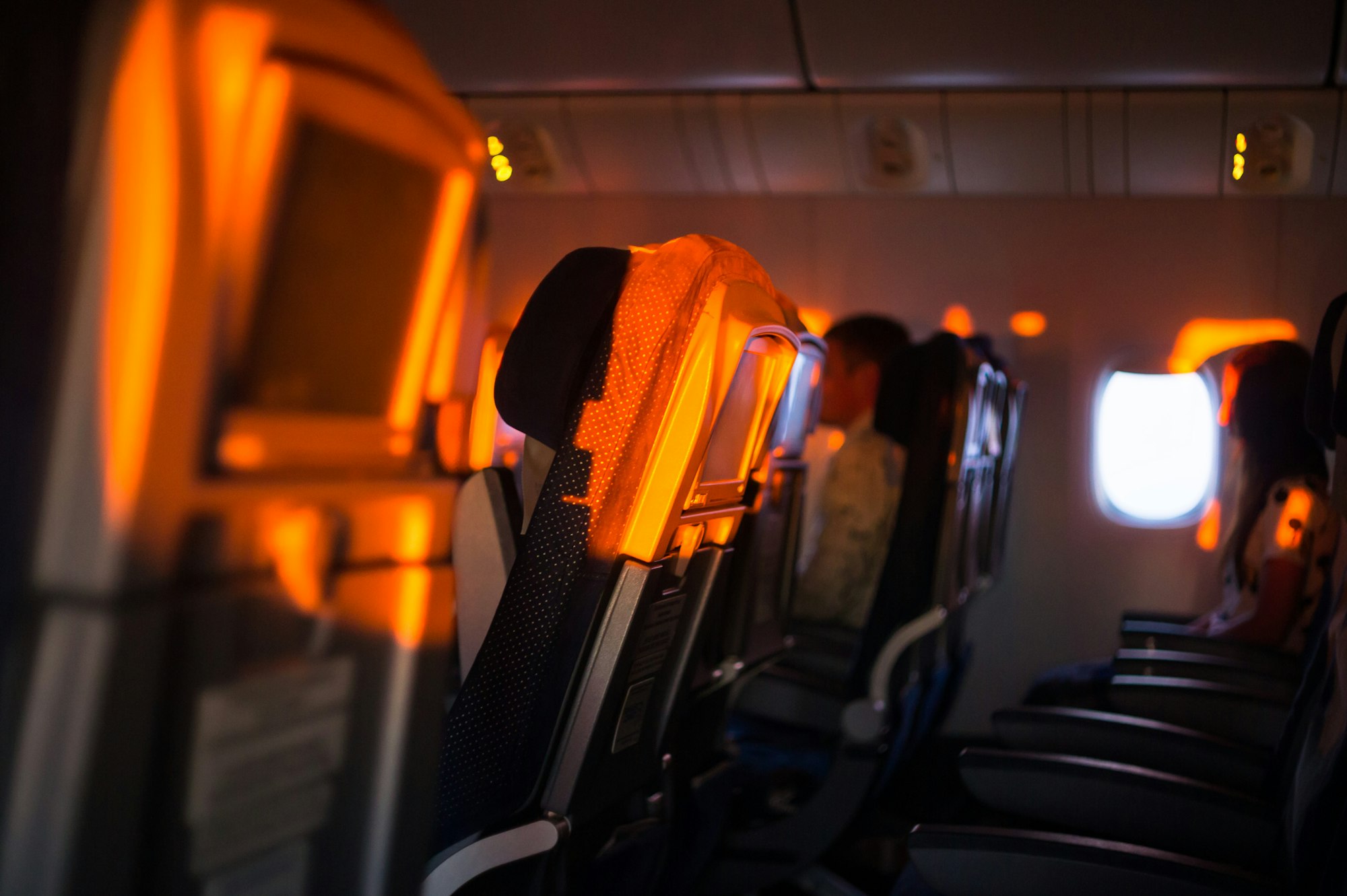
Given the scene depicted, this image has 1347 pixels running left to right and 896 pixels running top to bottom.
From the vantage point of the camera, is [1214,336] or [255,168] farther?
[1214,336]

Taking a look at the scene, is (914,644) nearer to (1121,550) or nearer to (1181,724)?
(1181,724)

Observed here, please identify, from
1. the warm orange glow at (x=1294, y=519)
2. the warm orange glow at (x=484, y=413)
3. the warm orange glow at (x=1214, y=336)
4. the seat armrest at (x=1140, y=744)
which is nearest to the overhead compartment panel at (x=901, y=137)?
the warm orange glow at (x=1214, y=336)

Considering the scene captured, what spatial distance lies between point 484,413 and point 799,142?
8.82ft

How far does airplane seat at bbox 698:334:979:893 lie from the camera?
2.65 m

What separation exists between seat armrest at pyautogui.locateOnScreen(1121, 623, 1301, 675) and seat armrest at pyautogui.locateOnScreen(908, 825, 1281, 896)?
71.5 inches

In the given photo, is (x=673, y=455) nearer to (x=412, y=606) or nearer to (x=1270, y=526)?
(x=412, y=606)

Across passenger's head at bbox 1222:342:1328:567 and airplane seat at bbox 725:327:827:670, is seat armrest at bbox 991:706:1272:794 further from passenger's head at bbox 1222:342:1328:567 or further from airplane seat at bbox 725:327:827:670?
passenger's head at bbox 1222:342:1328:567

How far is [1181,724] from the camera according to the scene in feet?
8.89

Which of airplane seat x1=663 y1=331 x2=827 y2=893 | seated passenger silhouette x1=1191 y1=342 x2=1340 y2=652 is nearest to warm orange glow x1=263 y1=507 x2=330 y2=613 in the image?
airplane seat x1=663 y1=331 x2=827 y2=893

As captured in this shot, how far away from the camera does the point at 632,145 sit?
193 inches

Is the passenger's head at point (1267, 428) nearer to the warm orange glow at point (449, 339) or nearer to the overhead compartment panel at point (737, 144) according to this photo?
the overhead compartment panel at point (737, 144)

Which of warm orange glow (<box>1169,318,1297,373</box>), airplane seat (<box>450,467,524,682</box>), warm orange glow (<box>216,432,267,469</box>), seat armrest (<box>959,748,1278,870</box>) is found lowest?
seat armrest (<box>959,748,1278,870</box>)

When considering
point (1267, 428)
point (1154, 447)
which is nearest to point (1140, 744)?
point (1267, 428)

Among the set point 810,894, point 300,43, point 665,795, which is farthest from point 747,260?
point 810,894
